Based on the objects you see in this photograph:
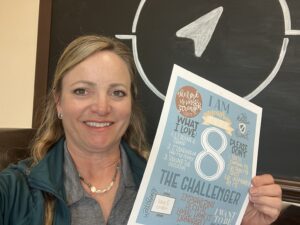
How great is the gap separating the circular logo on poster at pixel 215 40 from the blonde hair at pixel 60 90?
19 cm

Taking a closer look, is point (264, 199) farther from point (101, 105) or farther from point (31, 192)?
point (31, 192)

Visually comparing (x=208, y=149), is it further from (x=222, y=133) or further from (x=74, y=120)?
(x=74, y=120)

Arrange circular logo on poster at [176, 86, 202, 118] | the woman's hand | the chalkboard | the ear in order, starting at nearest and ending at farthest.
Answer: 1. circular logo on poster at [176, 86, 202, 118]
2. the woman's hand
3. the ear
4. the chalkboard

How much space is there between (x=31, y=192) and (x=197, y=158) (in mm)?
413

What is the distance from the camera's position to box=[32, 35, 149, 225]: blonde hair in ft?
3.19

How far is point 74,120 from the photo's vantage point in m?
0.97

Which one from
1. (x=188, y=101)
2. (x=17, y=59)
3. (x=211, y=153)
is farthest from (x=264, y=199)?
(x=17, y=59)

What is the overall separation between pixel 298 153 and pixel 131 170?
0.52 m

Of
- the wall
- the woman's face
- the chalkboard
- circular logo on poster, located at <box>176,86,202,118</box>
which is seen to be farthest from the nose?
the wall

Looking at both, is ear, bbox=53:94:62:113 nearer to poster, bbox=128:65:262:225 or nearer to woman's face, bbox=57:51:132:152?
woman's face, bbox=57:51:132:152

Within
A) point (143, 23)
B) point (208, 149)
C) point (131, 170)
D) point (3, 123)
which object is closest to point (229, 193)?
point (208, 149)

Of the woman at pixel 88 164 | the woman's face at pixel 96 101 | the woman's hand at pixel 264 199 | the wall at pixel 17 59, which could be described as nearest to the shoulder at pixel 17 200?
the woman at pixel 88 164

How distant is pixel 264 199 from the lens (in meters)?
0.91

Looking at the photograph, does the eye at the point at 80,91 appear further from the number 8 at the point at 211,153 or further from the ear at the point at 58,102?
the number 8 at the point at 211,153
